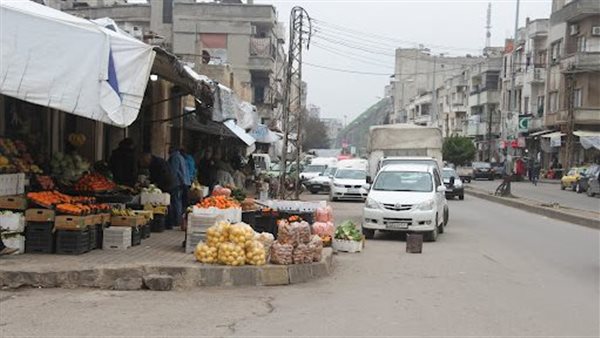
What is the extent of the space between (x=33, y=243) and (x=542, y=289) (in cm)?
702

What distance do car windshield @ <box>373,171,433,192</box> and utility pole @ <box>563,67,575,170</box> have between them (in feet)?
130

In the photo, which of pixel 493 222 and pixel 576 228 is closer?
pixel 576 228

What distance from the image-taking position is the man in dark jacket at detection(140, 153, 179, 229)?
14.1m

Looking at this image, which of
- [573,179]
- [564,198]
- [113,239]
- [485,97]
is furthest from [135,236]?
[485,97]

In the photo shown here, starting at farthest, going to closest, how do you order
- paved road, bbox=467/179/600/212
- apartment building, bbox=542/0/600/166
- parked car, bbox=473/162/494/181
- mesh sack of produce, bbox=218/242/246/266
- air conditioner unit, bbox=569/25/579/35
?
1. parked car, bbox=473/162/494/181
2. air conditioner unit, bbox=569/25/579/35
3. apartment building, bbox=542/0/600/166
4. paved road, bbox=467/179/600/212
5. mesh sack of produce, bbox=218/242/246/266

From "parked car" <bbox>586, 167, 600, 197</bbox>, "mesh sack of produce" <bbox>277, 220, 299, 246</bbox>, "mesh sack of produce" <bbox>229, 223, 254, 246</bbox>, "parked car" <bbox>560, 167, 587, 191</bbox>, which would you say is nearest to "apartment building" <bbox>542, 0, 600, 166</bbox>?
"parked car" <bbox>560, 167, 587, 191</bbox>

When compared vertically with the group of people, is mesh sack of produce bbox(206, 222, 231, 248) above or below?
below

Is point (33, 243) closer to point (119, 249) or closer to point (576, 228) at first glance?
point (119, 249)

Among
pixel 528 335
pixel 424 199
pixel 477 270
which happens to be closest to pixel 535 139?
pixel 424 199

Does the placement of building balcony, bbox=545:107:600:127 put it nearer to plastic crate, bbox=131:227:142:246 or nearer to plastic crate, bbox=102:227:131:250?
plastic crate, bbox=131:227:142:246

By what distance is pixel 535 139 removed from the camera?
6612 cm

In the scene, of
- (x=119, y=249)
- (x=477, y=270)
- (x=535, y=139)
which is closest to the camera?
(x=119, y=249)

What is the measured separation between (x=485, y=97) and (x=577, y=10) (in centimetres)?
2820

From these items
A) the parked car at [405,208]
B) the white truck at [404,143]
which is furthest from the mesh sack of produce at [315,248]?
the white truck at [404,143]
